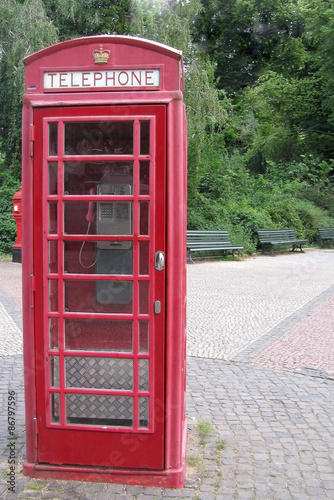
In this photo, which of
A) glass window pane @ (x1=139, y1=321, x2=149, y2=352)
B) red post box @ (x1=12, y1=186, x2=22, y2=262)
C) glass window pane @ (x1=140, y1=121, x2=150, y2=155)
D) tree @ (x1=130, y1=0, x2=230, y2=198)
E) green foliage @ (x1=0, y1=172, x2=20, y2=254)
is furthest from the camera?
green foliage @ (x1=0, y1=172, x2=20, y2=254)

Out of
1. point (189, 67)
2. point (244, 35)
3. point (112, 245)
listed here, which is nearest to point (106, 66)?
point (112, 245)

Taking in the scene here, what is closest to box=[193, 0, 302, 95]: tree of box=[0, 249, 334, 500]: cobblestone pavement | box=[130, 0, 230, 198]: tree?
box=[130, 0, 230, 198]: tree

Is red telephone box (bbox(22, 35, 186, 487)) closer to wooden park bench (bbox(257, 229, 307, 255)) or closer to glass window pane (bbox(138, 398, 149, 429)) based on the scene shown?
glass window pane (bbox(138, 398, 149, 429))

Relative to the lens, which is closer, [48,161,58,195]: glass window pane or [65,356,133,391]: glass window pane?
[48,161,58,195]: glass window pane

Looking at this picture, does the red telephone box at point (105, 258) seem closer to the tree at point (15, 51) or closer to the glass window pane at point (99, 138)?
the glass window pane at point (99, 138)

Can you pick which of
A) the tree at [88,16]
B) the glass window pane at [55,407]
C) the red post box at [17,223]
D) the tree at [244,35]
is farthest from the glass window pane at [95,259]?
the tree at [244,35]

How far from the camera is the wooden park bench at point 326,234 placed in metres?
20.0

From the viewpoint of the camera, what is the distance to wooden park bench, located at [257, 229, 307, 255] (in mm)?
17094

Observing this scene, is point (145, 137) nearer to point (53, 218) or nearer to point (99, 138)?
point (99, 138)

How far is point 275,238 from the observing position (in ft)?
57.7

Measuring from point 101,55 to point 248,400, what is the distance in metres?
3.07

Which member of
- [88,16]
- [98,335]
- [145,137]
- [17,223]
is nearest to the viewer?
[145,137]

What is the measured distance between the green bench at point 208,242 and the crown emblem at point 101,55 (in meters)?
11.2

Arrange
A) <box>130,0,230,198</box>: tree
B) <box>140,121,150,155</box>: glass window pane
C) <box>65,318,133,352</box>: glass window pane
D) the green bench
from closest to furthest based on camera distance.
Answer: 1. <box>140,121,150,155</box>: glass window pane
2. <box>65,318,133,352</box>: glass window pane
3. <box>130,0,230,198</box>: tree
4. the green bench
